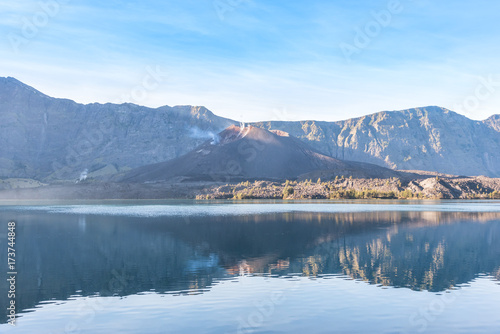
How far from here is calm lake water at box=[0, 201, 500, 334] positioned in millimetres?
26406

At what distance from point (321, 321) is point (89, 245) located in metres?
39.7

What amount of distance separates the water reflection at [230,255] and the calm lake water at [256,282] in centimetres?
13

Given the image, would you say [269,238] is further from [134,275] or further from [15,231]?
[15,231]

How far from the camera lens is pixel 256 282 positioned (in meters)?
36.7

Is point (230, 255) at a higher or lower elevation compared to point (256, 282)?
lower

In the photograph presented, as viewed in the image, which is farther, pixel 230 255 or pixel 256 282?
pixel 230 255

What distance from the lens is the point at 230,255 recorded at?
50.3m

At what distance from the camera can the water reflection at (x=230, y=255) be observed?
36875 millimetres

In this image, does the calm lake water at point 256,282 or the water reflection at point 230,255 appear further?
the water reflection at point 230,255

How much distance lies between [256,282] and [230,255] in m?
13.9

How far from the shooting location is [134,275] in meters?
39.7

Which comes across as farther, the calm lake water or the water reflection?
the water reflection

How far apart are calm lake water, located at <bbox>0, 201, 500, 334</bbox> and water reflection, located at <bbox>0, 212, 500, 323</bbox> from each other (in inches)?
5.2

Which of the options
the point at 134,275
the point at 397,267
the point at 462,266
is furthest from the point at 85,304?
the point at 462,266
